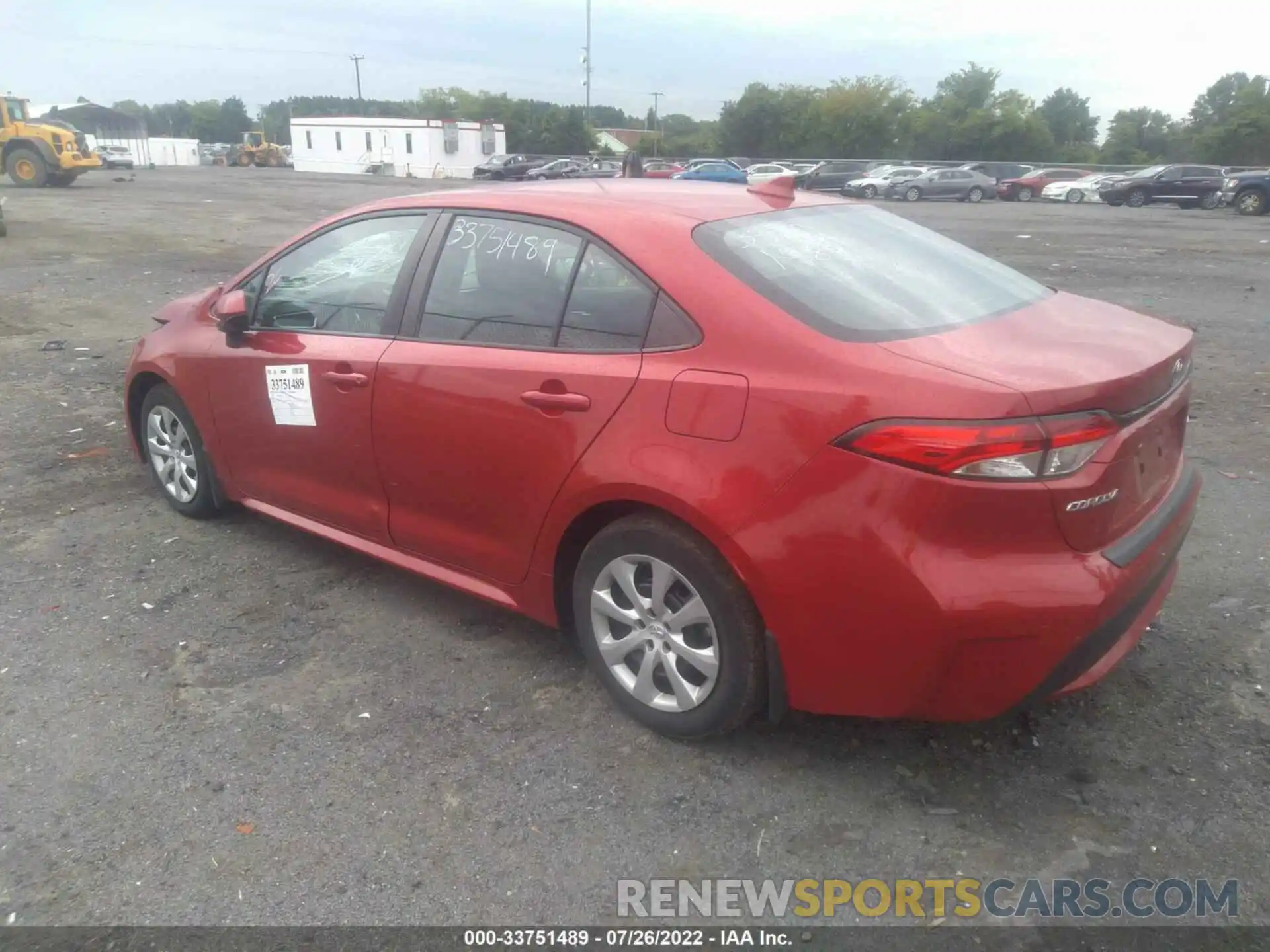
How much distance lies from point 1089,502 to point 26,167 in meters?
36.1

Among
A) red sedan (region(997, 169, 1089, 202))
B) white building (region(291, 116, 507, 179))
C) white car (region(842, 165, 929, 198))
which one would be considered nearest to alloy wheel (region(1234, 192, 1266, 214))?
red sedan (region(997, 169, 1089, 202))

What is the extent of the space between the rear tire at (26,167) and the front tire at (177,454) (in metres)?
31.3

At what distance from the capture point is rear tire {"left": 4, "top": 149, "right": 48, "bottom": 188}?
99.3ft

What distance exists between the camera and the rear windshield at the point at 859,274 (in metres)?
2.79

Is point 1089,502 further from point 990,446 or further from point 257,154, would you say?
point 257,154

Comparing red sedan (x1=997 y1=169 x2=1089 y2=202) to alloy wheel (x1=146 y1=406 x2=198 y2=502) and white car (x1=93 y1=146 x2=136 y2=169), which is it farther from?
white car (x1=93 y1=146 x2=136 y2=169)

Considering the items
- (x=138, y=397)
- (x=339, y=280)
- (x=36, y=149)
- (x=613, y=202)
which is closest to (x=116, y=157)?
(x=36, y=149)

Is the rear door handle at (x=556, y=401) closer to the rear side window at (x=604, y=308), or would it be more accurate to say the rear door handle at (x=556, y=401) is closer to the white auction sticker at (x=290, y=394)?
the rear side window at (x=604, y=308)

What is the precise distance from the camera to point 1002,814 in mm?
2729

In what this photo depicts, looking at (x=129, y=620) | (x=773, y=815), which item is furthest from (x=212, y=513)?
(x=773, y=815)

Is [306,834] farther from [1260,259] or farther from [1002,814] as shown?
[1260,259]

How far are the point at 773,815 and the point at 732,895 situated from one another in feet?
1.06

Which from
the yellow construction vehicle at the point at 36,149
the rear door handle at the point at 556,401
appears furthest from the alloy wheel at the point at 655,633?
the yellow construction vehicle at the point at 36,149

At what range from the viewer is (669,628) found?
2.94m
